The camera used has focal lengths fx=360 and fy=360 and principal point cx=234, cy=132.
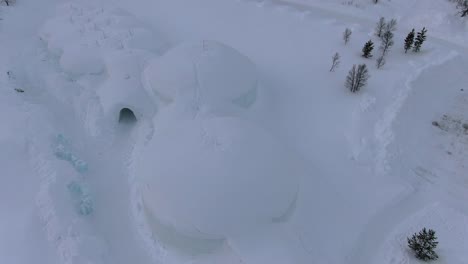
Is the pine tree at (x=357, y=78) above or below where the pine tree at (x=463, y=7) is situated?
below

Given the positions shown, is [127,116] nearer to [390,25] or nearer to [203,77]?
[203,77]

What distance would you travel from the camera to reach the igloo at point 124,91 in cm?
1070

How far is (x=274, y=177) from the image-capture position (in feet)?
25.4

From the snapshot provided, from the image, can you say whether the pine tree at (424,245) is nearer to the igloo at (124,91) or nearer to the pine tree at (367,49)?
the pine tree at (367,49)

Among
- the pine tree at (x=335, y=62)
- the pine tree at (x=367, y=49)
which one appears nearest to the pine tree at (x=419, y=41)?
the pine tree at (x=367, y=49)

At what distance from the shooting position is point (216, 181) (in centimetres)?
736

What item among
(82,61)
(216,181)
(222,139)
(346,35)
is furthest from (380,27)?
(82,61)

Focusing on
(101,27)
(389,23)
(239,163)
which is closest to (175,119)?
(239,163)

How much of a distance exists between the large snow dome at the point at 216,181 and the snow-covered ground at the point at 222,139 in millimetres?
32

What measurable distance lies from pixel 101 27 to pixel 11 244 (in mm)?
8902

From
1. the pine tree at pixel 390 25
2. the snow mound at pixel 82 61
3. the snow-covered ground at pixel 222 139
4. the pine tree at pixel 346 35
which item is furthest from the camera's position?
the pine tree at pixel 390 25

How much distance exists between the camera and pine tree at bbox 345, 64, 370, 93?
11562 millimetres

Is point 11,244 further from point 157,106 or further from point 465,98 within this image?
point 465,98

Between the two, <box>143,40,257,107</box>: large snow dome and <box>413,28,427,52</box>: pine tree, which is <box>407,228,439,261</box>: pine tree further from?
<box>413,28,427,52</box>: pine tree
